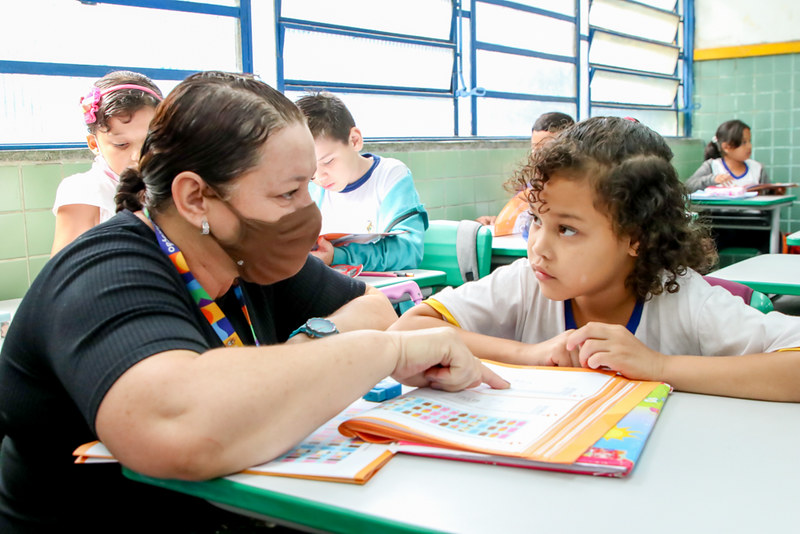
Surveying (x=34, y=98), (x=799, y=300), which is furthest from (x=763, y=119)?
(x=34, y=98)

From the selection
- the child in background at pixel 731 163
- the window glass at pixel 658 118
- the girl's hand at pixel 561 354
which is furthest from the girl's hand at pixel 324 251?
the window glass at pixel 658 118

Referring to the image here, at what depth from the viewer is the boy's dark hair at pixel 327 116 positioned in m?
3.02

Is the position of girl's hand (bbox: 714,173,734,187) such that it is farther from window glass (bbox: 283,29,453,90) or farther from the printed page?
the printed page

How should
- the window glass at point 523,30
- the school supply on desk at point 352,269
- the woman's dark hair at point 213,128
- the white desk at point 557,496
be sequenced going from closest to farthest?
the white desk at point 557,496, the woman's dark hair at point 213,128, the school supply on desk at point 352,269, the window glass at point 523,30

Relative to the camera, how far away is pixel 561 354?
1.32 meters

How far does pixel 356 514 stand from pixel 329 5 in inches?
155

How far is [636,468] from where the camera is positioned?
858mm

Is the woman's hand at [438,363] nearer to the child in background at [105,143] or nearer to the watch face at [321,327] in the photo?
the watch face at [321,327]

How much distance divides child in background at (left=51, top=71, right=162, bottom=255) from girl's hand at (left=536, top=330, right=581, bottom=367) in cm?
164

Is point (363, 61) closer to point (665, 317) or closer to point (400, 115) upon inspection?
point (400, 115)

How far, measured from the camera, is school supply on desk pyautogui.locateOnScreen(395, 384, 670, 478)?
83cm

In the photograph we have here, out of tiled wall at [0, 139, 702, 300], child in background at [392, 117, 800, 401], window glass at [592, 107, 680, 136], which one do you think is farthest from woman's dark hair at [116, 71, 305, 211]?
window glass at [592, 107, 680, 136]

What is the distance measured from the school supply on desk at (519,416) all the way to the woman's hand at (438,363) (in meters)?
0.02

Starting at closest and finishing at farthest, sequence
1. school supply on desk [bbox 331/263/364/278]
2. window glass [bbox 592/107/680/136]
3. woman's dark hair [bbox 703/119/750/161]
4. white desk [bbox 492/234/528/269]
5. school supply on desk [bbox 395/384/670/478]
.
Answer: school supply on desk [bbox 395/384/670/478], school supply on desk [bbox 331/263/364/278], white desk [bbox 492/234/528/269], woman's dark hair [bbox 703/119/750/161], window glass [bbox 592/107/680/136]
